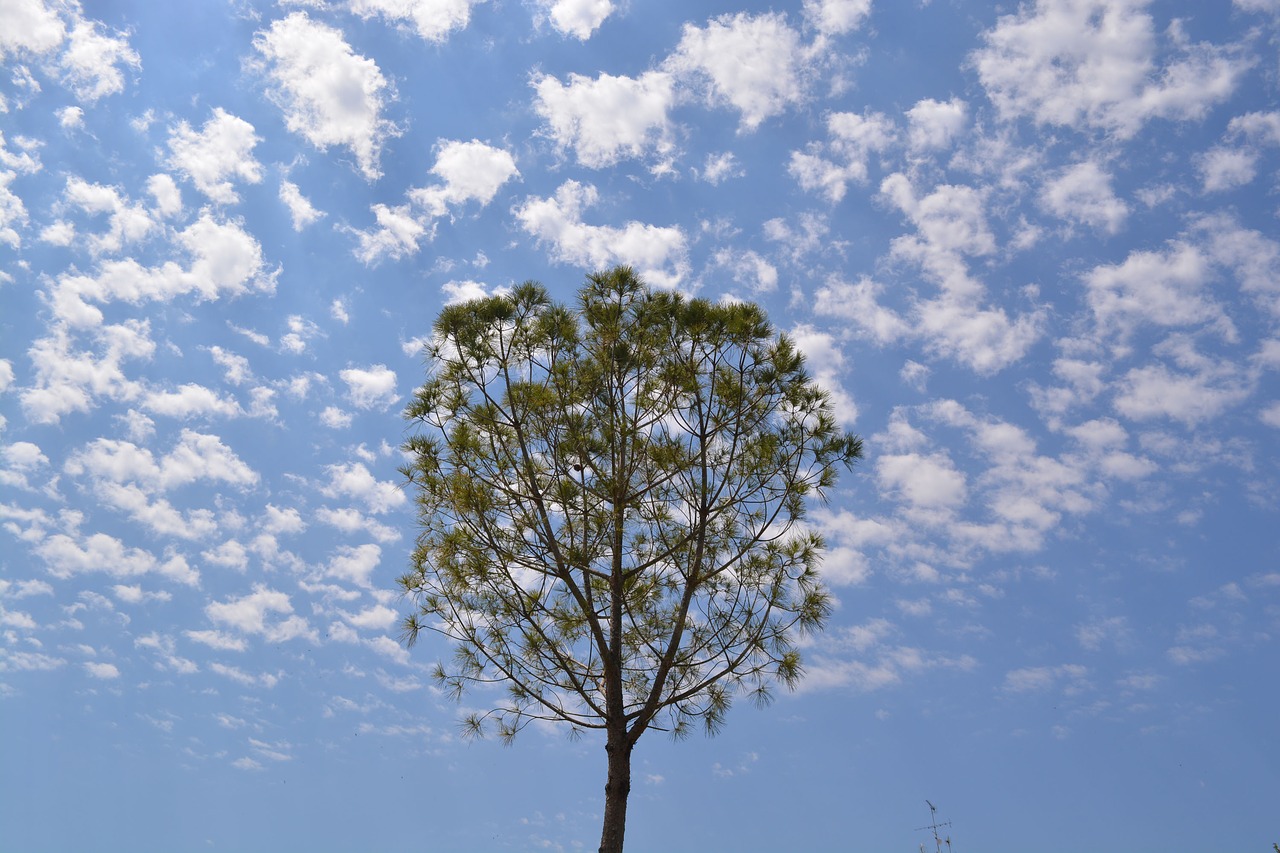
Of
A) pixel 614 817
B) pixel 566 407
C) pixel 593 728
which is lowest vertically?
pixel 614 817

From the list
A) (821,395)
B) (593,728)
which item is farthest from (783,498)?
(593,728)

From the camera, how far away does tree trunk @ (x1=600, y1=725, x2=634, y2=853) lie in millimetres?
8344

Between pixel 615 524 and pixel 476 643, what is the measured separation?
1710 millimetres

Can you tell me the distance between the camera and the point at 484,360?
9.87 m

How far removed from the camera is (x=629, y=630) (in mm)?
9414

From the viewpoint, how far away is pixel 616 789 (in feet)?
28.1

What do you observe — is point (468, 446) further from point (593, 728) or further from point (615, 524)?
point (593, 728)

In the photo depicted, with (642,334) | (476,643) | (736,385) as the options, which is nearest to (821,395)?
(736,385)

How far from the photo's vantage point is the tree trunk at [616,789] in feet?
27.4

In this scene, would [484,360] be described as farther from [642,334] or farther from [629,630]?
[629,630]

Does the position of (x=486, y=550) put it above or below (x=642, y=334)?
below

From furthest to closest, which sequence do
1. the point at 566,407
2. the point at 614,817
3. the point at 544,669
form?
the point at 566,407
the point at 544,669
the point at 614,817

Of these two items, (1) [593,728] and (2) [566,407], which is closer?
(1) [593,728]

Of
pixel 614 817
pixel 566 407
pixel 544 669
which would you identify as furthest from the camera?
pixel 566 407
